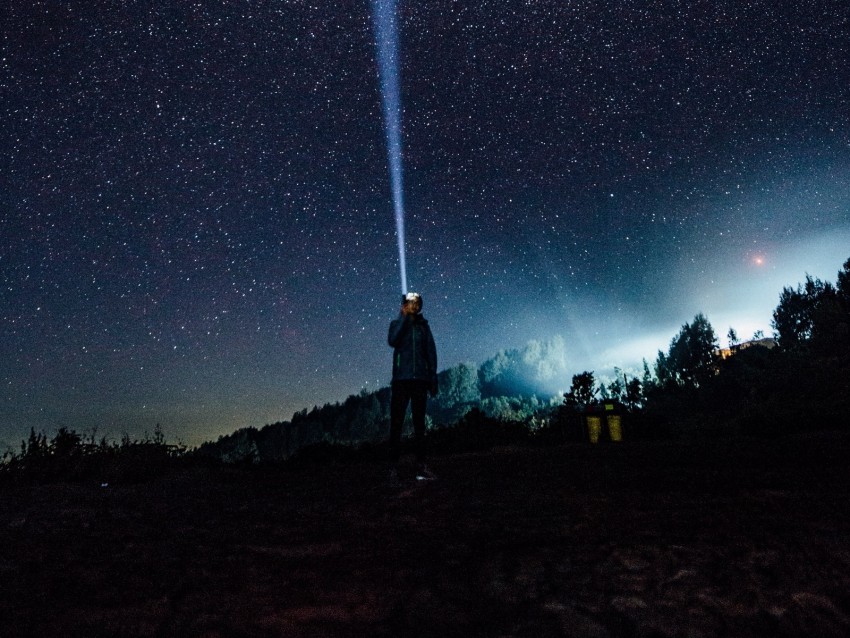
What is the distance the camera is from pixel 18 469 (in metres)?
7.67

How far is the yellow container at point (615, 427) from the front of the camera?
36.6 feet

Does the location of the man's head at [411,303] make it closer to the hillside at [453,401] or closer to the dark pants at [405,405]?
the dark pants at [405,405]

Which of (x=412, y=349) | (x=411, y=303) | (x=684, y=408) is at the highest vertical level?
(x=411, y=303)

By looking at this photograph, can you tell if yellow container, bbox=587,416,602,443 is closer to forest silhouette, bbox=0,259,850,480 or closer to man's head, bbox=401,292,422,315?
forest silhouette, bbox=0,259,850,480

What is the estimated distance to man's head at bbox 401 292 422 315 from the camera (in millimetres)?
5750

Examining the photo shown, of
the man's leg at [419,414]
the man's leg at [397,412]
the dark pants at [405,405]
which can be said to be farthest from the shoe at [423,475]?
the man's leg at [397,412]

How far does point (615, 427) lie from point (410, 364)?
7.79m

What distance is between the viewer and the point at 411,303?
5754mm

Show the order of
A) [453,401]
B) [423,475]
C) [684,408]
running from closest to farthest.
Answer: [423,475] → [684,408] → [453,401]

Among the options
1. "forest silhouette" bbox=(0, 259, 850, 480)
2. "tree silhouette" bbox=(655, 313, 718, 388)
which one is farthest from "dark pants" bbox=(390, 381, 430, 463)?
"tree silhouette" bbox=(655, 313, 718, 388)

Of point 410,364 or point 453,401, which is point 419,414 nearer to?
point 410,364

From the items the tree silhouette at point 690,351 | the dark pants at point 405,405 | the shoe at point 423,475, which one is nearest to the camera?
the shoe at point 423,475

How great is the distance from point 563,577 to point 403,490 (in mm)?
2593

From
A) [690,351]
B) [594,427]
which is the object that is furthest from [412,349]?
[690,351]
